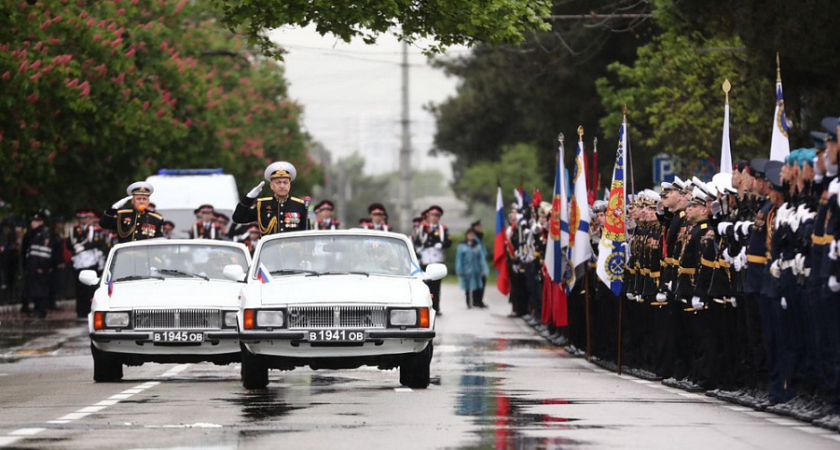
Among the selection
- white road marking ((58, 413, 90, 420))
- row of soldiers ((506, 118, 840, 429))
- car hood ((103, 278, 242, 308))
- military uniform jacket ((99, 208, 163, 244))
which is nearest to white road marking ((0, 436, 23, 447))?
white road marking ((58, 413, 90, 420))

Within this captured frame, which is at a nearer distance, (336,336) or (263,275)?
(336,336)

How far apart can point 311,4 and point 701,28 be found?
12.2 metres

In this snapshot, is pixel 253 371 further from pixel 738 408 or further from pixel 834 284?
pixel 834 284

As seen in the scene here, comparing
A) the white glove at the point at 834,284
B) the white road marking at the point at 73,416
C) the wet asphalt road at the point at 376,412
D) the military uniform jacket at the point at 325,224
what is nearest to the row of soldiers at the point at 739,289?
the white glove at the point at 834,284

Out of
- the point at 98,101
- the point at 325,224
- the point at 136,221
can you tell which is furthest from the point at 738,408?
the point at 98,101

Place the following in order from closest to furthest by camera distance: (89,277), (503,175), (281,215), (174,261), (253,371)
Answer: (253,371)
(89,277)
(174,261)
(281,215)
(503,175)

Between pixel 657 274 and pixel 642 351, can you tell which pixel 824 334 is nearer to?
pixel 657 274

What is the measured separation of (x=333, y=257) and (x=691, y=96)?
68.8 ft

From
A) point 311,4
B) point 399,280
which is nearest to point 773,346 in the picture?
point 399,280

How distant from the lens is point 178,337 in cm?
1923

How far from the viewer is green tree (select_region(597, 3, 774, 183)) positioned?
3319 centimetres

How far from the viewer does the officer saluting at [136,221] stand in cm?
2442

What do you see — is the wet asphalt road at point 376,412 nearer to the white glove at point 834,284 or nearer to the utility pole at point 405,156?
the white glove at point 834,284

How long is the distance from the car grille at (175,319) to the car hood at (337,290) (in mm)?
1484
